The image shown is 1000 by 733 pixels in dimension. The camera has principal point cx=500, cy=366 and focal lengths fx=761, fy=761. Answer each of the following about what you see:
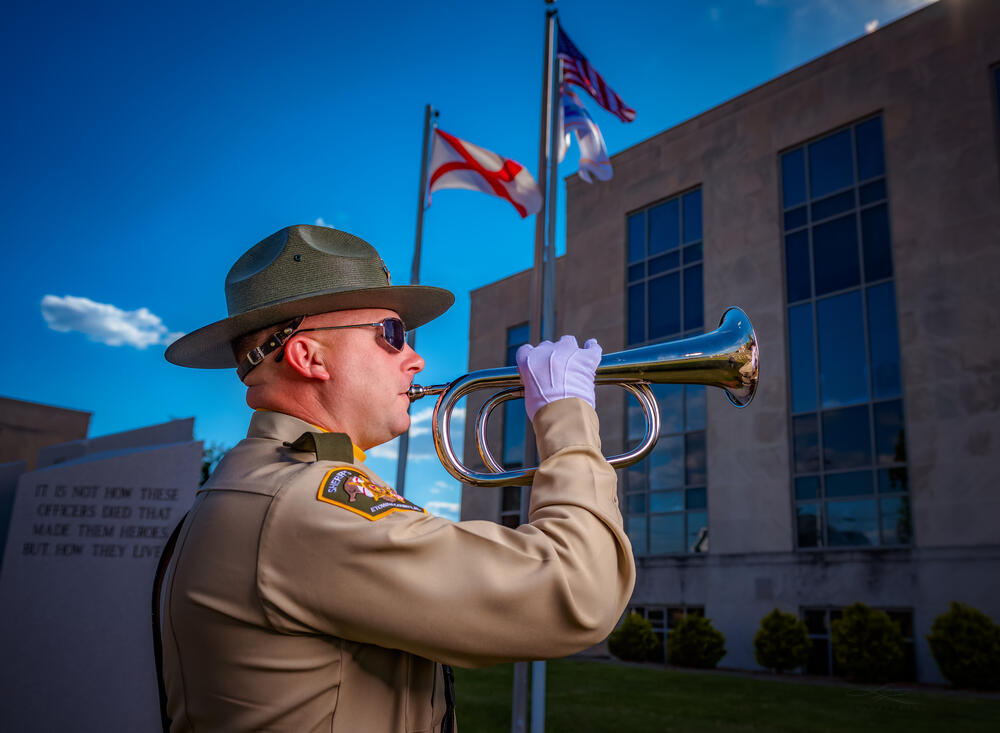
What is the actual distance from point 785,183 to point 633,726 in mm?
16107

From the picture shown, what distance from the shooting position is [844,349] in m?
19.0

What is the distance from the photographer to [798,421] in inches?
770

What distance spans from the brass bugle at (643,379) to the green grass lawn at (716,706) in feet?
26.6

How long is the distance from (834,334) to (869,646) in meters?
7.60

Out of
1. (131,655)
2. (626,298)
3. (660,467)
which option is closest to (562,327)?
(626,298)

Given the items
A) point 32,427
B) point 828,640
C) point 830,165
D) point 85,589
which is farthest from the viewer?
point 32,427

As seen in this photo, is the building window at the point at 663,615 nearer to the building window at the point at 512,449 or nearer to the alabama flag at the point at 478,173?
the building window at the point at 512,449

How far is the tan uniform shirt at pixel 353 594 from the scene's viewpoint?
4.95 ft

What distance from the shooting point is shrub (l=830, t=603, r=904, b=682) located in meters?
15.3

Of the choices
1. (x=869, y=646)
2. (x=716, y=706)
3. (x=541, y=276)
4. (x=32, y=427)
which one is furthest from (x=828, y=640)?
(x=32, y=427)

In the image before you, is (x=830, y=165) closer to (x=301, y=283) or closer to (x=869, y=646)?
(x=869, y=646)

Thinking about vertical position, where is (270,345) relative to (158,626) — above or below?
above

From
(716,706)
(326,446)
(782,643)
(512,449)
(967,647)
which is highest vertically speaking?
(512,449)

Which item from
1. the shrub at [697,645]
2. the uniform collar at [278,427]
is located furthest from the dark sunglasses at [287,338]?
the shrub at [697,645]
